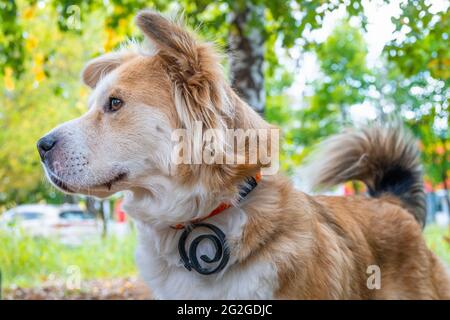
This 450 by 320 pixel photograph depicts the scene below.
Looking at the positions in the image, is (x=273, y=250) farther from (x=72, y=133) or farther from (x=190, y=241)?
(x=72, y=133)

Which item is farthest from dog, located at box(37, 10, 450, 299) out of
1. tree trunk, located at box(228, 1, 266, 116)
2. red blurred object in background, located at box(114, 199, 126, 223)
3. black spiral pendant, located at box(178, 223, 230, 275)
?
tree trunk, located at box(228, 1, 266, 116)

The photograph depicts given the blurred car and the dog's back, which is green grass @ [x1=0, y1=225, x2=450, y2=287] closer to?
the blurred car

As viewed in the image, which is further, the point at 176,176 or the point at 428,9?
the point at 428,9

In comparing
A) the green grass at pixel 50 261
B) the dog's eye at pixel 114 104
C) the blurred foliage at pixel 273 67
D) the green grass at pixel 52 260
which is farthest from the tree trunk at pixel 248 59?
the green grass at pixel 50 261

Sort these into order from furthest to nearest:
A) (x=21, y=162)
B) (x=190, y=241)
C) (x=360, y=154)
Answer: (x=21, y=162) → (x=360, y=154) → (x=190, y=241)

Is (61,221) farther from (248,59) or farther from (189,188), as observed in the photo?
(189,188)

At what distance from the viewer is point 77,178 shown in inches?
103

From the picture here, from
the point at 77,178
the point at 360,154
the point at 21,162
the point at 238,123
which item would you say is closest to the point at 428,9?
the point at 360,154

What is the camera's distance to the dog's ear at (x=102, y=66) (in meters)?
3.17

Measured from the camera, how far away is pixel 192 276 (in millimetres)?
2633

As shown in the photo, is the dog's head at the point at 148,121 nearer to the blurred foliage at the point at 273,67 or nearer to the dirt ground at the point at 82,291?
the blurred foliage at the point at 273,67

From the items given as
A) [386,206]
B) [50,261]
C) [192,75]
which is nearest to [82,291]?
[50,261]
